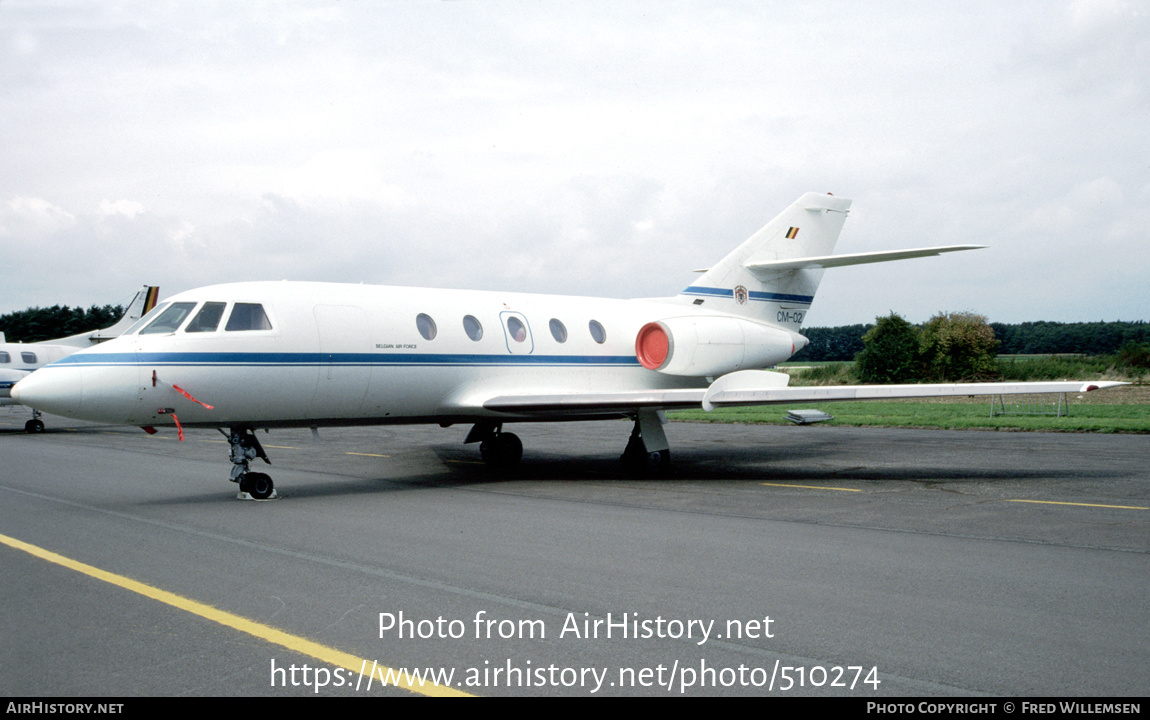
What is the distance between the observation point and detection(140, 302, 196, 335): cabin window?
10.7m

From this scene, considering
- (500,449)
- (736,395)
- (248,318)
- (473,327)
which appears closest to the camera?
(248,318)

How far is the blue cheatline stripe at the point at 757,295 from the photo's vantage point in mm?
17047

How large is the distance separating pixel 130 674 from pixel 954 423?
22.3 m

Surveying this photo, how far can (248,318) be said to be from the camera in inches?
439

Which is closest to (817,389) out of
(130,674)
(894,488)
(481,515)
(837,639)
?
(894,488)

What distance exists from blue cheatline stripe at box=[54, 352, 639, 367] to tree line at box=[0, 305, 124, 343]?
8349cm

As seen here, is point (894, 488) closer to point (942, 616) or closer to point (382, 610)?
point (942, 616)

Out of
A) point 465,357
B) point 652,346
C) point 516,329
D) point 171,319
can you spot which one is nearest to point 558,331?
point 516,329

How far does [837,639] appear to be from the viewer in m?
4.88

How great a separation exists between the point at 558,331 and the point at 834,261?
5.34 m

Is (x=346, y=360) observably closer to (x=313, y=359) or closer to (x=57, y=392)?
(x=313, y=359)

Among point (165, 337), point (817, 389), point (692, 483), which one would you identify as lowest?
point (692, 483)

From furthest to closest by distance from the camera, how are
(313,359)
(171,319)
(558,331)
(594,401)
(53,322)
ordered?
(53,322)
(558,331)
(594,401)
(313,359)
(171,319)

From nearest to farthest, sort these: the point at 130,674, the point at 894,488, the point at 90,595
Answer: the point at 130,674, the point at 90,595, the point at 894,488
